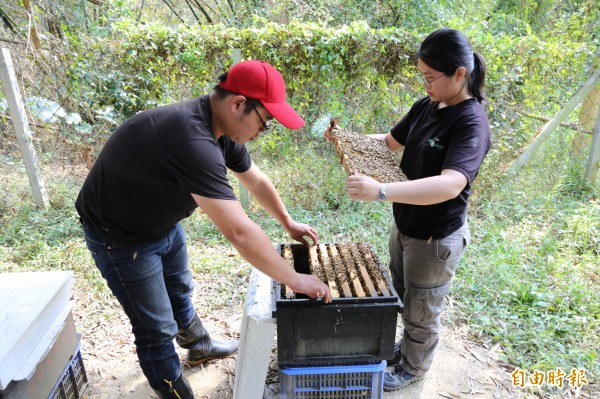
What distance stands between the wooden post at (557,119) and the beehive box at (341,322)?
413 cm

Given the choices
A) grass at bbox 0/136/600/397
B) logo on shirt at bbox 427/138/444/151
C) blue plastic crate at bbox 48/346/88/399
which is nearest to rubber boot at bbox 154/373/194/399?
blue plastic crate at bbox 48/346/88/399

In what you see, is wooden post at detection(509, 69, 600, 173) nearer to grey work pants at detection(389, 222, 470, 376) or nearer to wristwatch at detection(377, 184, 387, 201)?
grey work pants at detection(389, 222, 470, 376)

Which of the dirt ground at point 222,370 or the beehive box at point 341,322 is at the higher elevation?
the beehive box at point 341,322

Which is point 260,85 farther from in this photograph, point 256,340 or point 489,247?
point 489,247

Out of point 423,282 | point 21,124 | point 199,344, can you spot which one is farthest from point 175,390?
point 21,124

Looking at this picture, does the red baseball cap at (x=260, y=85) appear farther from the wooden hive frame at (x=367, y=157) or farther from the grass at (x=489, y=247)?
the grass at (x=489, y=247)

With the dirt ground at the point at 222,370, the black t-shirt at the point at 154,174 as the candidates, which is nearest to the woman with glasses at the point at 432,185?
the dirt ground at the point at 222,370

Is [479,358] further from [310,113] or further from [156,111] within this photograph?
[310,113]

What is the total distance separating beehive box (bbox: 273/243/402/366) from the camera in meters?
1.83

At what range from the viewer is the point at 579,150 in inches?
217

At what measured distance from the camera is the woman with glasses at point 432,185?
1.86 metres

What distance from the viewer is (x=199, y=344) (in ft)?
8.97

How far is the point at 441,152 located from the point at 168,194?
1.38m

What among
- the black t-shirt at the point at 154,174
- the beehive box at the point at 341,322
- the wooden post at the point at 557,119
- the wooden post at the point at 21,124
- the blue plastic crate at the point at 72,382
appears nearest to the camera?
the black t-shirt at the point at 154,174
